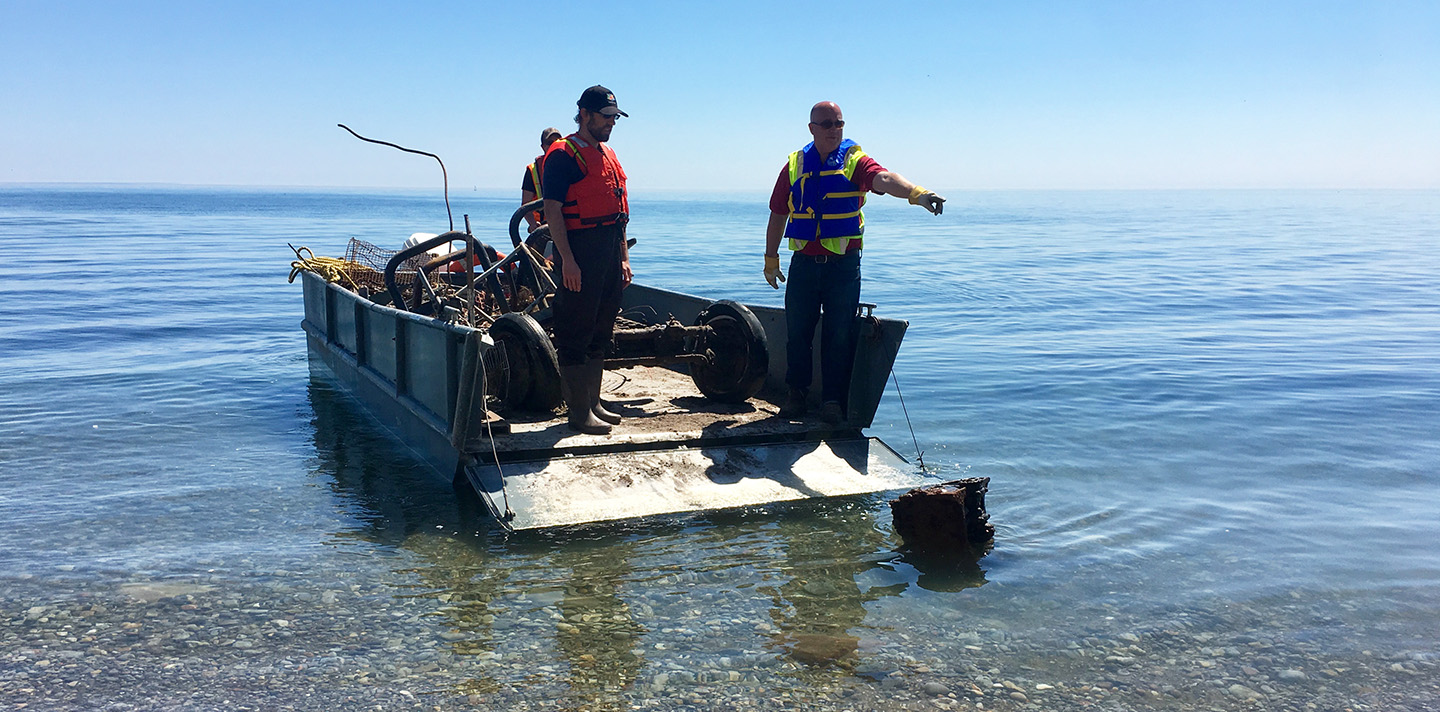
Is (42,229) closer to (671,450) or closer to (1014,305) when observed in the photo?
(1014,305)

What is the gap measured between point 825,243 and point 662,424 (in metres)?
1.50

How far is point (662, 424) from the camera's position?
263 inches

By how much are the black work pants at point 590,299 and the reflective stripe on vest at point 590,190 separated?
0.06m

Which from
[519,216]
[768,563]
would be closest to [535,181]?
[519,216]

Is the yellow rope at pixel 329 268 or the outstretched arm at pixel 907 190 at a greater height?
the outstretched arm at pixel 907 190

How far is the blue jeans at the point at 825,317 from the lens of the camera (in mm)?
6438

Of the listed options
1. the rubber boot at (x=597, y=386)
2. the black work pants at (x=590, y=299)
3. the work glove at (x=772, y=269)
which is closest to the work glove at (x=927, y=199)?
the work glove at (x=772, y=269)

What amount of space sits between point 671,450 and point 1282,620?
3215 mm

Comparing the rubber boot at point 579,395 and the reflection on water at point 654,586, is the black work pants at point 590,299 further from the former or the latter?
the reflection on water at point 654,586

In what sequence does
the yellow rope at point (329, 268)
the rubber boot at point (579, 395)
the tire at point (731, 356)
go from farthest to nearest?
the yellow rope at point (329, 268), the tire at point (731, 356), the rubber boot at point (579, 395)

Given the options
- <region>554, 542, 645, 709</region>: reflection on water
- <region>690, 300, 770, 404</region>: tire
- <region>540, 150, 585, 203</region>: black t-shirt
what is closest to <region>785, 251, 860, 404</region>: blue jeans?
<region>690, 300, 770, 404</region>: tire

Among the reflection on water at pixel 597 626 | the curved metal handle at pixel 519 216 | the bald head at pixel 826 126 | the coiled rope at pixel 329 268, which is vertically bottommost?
the reflection on water at pixel 597 626

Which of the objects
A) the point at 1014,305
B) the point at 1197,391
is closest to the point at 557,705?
the point at 1197,391

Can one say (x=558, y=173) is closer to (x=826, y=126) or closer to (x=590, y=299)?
(x=590, y=299)
